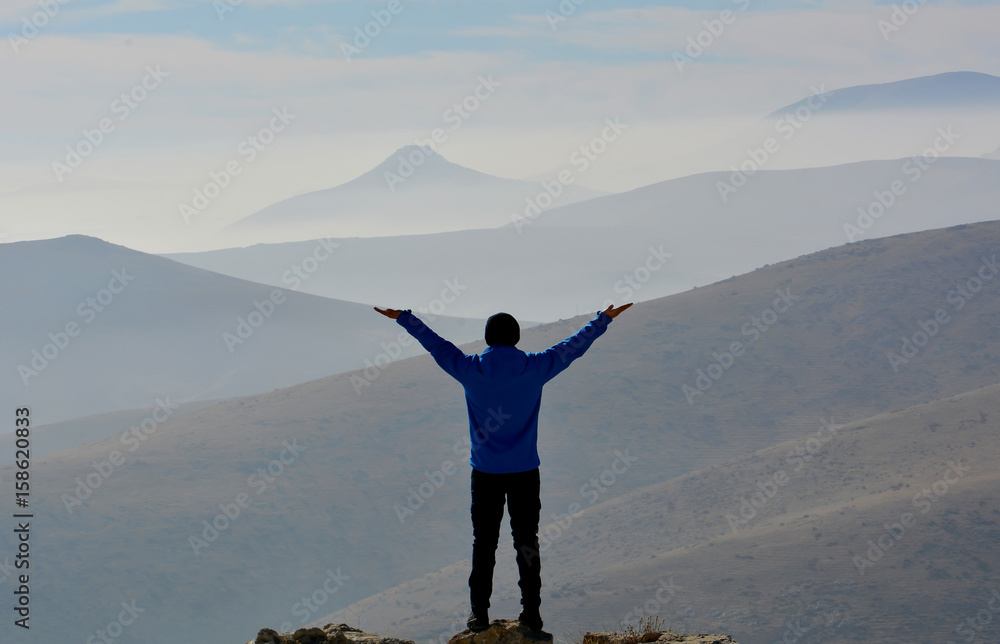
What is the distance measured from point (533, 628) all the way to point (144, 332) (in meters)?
152

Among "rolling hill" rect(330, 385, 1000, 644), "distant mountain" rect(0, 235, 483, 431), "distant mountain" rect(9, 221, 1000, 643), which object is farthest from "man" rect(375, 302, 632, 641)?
"distant mountain" rect(0, 235, 483, 431)

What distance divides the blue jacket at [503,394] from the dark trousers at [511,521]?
0.10m

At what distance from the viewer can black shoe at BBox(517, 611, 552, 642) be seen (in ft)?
20.9

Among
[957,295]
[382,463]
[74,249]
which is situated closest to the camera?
[382,463]

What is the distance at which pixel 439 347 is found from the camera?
253 inches

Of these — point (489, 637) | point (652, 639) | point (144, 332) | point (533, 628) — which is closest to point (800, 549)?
point (652, 639)

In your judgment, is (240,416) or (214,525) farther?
(240,416)

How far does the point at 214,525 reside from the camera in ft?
156

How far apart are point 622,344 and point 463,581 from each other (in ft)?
96.7

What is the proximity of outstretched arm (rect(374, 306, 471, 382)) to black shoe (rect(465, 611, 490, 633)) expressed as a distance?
166 centimetres

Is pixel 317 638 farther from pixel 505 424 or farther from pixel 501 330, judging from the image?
pixel 501 330

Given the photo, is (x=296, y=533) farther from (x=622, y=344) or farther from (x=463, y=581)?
(x=622, y=344)

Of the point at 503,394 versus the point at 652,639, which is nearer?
the point at 503,394

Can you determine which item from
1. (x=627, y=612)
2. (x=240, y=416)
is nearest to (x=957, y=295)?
(x=627, y=612)
